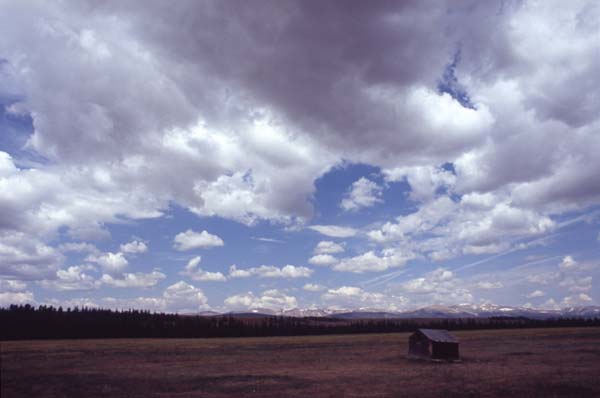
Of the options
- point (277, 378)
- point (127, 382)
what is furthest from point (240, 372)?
point (127, 382)

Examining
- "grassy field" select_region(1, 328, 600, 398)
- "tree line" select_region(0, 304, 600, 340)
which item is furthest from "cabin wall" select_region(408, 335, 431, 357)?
"tree line" select_region(0, 304, 600, 340)

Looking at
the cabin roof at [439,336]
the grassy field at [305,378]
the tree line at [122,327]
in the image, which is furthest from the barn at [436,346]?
the tree line at [122,327]

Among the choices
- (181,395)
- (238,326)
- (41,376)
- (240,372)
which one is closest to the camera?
(181,395)

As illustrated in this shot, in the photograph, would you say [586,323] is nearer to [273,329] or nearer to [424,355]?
[273,329]

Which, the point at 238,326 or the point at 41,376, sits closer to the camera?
the point at 41,376

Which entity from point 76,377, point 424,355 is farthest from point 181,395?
point 424,355

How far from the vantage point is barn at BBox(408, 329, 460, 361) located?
53.1m

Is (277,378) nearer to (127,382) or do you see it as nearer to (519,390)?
(127,382)

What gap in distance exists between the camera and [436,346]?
53.3m

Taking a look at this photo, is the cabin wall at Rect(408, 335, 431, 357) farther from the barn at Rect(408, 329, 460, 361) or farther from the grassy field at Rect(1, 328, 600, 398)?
the grassy field at Rect(1, 328, 600, 398)

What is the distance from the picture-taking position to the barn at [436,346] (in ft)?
174

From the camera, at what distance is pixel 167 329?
401 ft

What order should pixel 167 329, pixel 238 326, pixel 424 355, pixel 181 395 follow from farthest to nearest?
pixel 238 326 < pixel 167 329 < pixel 424 355 < pixel 181 395

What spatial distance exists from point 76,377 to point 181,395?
13507 millimetres
